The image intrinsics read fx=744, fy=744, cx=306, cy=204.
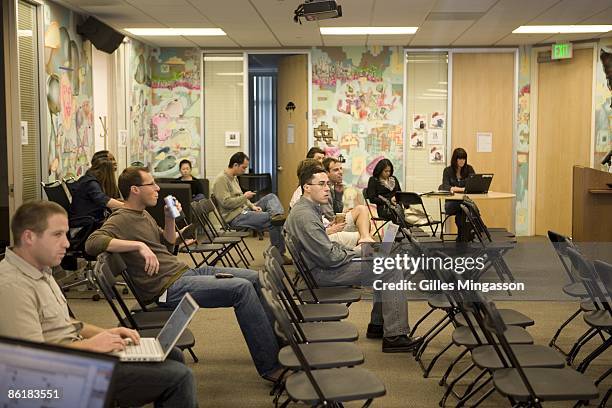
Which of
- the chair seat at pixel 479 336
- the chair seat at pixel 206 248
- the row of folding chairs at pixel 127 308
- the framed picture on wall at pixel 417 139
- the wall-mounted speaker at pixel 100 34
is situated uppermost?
the wall-mounted speaker at pixel 100 34

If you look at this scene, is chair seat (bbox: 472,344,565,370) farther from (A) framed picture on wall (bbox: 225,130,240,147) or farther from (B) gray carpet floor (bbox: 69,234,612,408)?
(A) framed picture on wall (bbox: 225,130,240,147)

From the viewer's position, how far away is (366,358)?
5.04 m

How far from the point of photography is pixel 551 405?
4098mm

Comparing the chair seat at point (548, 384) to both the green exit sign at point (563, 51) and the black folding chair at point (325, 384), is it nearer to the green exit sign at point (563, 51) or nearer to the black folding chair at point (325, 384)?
the black folding chair at point (325, 384)

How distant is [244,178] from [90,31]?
3932mm

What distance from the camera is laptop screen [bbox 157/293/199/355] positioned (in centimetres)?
303

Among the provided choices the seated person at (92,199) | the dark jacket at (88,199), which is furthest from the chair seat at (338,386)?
the dark jacket at (88,199)

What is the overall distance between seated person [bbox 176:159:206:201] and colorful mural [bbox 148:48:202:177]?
469mm

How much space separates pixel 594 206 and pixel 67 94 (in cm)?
575

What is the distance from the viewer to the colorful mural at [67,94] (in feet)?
25.6

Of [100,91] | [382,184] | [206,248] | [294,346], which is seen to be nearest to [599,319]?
[294,346]

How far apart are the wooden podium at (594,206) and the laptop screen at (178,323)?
18.1 feet

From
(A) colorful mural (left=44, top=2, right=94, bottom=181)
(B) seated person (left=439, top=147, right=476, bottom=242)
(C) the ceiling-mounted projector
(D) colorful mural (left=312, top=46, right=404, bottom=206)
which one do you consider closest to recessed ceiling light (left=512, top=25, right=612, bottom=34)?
(B) seated person (left=439, top=147, right=476, bottom=242)

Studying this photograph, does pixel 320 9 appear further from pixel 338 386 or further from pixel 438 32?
pixel 338 386
